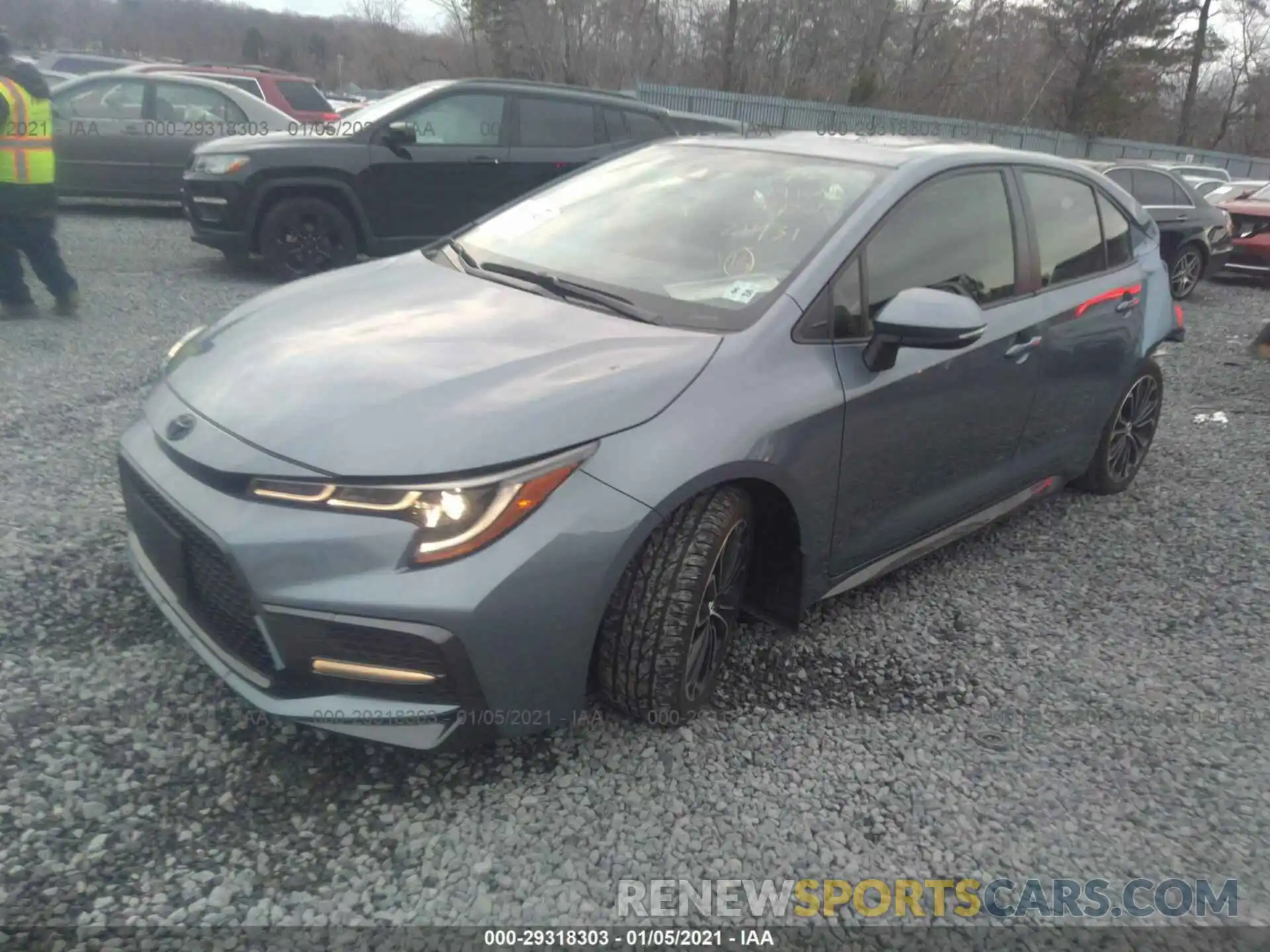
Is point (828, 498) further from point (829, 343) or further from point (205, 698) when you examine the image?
point (205, 698)

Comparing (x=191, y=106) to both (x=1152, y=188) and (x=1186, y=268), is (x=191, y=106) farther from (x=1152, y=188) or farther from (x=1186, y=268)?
(x=1186, y=268)

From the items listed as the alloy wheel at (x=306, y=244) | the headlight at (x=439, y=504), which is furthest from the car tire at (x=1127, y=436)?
the alloy wheel at (x=306, y=244)

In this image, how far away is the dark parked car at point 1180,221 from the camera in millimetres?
10797

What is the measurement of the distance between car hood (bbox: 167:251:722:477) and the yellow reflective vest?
4126 millimetres

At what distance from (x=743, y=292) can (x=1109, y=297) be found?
2077 mm

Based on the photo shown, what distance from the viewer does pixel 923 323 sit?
268 cm

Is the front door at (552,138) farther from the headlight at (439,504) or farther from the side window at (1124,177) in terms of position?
the headlight at (439,504)

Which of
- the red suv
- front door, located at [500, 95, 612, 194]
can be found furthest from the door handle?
the red suv

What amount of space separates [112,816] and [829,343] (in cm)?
220

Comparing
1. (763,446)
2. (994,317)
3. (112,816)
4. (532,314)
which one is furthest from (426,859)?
(994,317)

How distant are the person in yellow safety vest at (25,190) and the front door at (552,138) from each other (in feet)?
11.7

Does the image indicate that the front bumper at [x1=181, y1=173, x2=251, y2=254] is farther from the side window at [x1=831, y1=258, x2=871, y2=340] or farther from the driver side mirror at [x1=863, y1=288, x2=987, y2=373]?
the driver side mirror at [x1=863, y1=288, x2=987, y2=373]

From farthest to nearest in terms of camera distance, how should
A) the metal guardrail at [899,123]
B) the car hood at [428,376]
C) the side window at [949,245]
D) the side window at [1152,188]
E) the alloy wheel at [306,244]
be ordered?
the metal guardrail at [899,123]
the side window at [1152,188]
the alloy wheel at [306,244]
the side window at [949,245]
the car hood at [428,376]

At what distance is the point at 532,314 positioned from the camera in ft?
8.94
